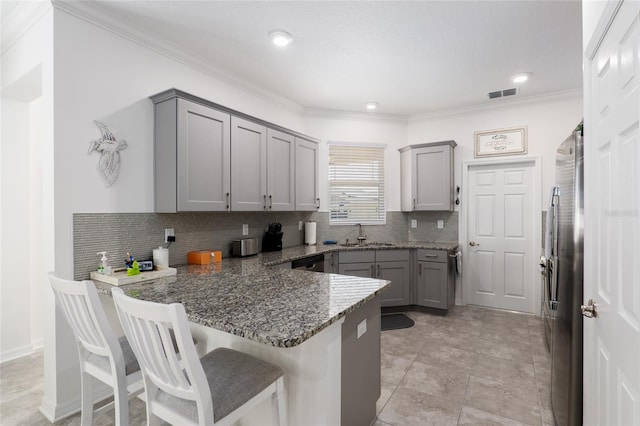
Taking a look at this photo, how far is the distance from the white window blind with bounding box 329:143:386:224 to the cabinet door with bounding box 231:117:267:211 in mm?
1497

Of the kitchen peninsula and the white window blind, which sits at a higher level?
the white window blind

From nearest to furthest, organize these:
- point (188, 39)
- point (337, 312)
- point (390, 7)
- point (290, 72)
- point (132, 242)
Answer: point (337, 312) < point (390, 7) < point (132, 242) < point (188, 39) < point (290, 72)

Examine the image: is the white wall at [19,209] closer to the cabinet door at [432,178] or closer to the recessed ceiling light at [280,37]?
the recessed ceiling light at [280,37]

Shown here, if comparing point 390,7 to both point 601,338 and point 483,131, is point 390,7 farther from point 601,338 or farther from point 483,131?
point 483,131

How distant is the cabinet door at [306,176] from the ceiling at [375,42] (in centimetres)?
69

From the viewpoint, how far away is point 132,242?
248cm

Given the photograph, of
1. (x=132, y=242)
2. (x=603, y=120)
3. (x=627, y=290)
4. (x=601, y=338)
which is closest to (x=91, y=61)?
(x=132, y=242)

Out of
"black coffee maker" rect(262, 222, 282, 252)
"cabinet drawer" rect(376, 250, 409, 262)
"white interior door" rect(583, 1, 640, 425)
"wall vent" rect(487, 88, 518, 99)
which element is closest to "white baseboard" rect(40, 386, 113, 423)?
"black coffee maker" rect(262, 222, 282, 252)

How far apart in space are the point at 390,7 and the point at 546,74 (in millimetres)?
2206

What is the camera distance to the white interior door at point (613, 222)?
0.96 metres

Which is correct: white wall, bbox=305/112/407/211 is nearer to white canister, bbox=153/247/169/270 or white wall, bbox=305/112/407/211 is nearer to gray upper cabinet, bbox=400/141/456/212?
gray upper cabinet, bbox=400/141/456/212

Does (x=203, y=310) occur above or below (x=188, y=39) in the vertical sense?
below

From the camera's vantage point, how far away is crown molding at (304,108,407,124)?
453 cm

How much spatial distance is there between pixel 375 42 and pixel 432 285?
2.93 metres
